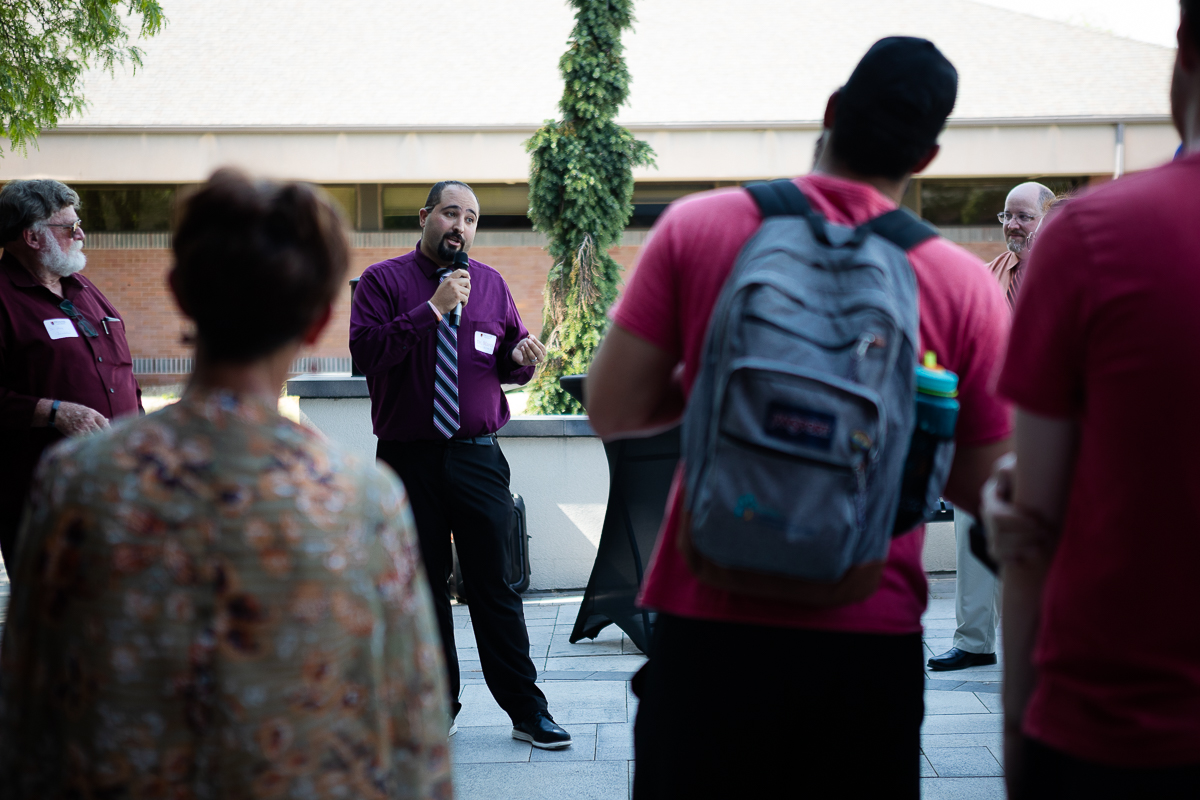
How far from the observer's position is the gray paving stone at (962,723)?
3.91 meters

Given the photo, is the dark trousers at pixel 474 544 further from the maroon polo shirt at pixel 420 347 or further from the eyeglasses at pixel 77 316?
the eyeglasses at pixel 77 316

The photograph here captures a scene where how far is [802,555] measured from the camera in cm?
144

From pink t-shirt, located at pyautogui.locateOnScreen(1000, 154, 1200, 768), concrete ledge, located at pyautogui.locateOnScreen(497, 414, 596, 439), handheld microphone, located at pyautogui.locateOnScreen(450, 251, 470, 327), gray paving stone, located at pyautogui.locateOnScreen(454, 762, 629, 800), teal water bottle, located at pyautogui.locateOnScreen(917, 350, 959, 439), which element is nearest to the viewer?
pink t-shirt, located at pyautogui.locateOnScreen(1000, 154, 1200, 768)

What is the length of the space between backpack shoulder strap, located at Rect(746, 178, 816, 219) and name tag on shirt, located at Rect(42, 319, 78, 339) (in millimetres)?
2885

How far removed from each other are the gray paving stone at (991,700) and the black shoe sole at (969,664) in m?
0.35

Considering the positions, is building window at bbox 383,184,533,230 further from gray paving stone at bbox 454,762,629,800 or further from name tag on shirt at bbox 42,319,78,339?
gray paving stone at bbox 454,762,629,800

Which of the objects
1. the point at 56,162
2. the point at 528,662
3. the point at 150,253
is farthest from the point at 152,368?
the point at 528,662

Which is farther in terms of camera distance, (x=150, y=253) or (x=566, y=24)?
(x=566, y=24)

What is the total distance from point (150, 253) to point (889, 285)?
20.7 m

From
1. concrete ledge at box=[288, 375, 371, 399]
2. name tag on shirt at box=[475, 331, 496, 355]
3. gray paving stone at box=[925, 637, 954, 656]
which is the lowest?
gray paving stone at box=[925, 637, 954, 656]

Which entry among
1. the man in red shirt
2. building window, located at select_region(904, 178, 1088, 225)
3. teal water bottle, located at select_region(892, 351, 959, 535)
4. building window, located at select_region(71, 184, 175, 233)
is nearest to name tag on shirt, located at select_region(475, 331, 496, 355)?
teal water bottle, located at select_region(892, 351, 959, 535)

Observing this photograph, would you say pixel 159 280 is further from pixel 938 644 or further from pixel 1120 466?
pixel 1120 466

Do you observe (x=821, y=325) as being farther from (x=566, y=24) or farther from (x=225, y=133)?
(x=566, y=24)

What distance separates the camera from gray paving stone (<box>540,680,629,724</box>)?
4.20 metres
